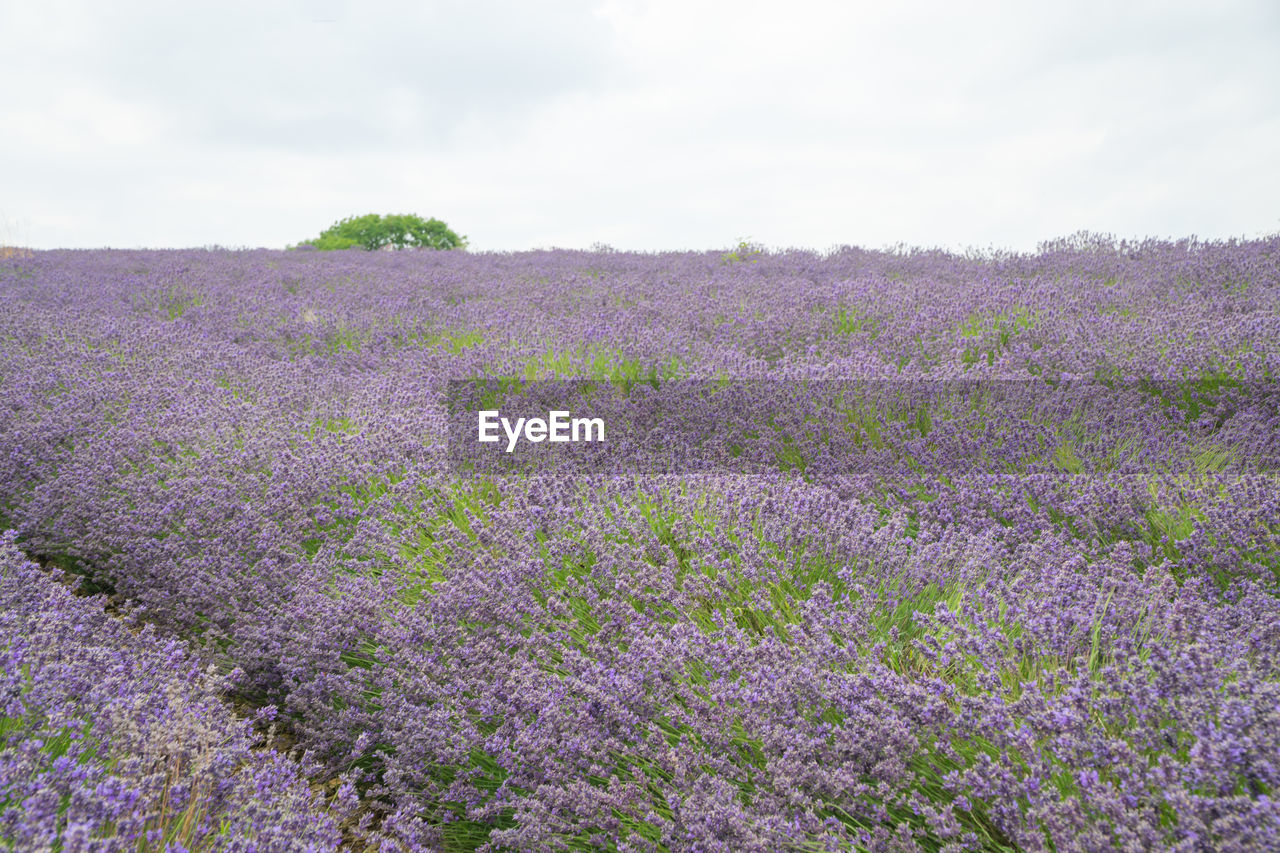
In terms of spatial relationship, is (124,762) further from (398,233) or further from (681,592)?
(398,233)

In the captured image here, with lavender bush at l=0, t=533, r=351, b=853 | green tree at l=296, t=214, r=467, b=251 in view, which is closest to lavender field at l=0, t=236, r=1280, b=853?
lavender bush at l=0, t=533, r=351, b=853

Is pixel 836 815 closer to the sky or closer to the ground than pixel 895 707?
closer to the ground

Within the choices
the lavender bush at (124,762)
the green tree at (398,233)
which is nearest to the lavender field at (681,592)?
the lavender bush at (124,762)

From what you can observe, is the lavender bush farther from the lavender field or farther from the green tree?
the green tree

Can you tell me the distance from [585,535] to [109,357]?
415cm

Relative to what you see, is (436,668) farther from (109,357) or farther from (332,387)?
(109,357)

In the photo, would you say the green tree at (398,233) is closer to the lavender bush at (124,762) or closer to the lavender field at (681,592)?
the lavender field at (681,592)

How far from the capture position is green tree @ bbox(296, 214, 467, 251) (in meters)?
18.8

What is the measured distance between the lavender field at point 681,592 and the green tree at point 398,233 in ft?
45.6

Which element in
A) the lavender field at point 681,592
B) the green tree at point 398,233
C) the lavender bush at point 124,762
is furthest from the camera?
the green tree at point 398,233

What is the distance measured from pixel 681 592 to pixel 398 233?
1836 cm

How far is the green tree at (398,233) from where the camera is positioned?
1877cm

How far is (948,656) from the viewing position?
191 centimetres

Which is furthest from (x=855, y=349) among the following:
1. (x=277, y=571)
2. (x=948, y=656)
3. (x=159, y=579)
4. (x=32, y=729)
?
(x=32, y=729)
